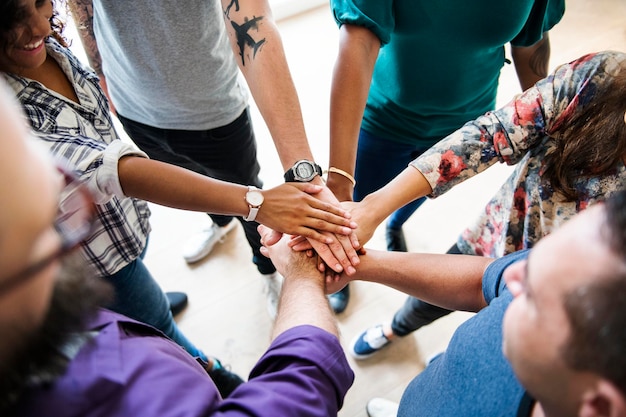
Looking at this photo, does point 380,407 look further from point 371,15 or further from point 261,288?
point 371,15

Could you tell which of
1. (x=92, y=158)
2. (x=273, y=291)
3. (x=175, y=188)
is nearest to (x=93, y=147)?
(x=92, y=158)

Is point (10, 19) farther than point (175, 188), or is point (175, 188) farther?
point (175, 188)

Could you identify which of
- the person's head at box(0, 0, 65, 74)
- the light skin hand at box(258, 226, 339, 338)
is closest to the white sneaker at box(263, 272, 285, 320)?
the light skin hand at box(258, 226, 339, 338)

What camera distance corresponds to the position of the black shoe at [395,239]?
6.06ft

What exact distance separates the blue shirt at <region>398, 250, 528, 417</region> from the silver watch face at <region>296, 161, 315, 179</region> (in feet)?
1.58

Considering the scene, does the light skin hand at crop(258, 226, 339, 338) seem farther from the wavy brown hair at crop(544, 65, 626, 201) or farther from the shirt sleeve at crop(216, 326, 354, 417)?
the wavy brown hair at crop(544, 65, 626, 201)

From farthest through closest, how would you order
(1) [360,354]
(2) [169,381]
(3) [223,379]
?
(1) [360,354], (3) [223,379], (2) [169,381]

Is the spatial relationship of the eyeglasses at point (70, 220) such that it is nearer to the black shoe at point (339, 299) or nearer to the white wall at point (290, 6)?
the black shoe at point (339, 299)

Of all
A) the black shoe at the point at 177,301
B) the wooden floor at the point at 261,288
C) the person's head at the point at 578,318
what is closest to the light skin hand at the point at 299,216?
the person's head at the point at 578,318

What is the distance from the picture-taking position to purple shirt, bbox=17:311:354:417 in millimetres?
430

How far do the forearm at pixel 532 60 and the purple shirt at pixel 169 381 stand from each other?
108 centimetres

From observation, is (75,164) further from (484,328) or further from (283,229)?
(484,328)

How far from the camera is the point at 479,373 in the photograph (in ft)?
2.12

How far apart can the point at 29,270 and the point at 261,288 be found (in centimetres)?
152
